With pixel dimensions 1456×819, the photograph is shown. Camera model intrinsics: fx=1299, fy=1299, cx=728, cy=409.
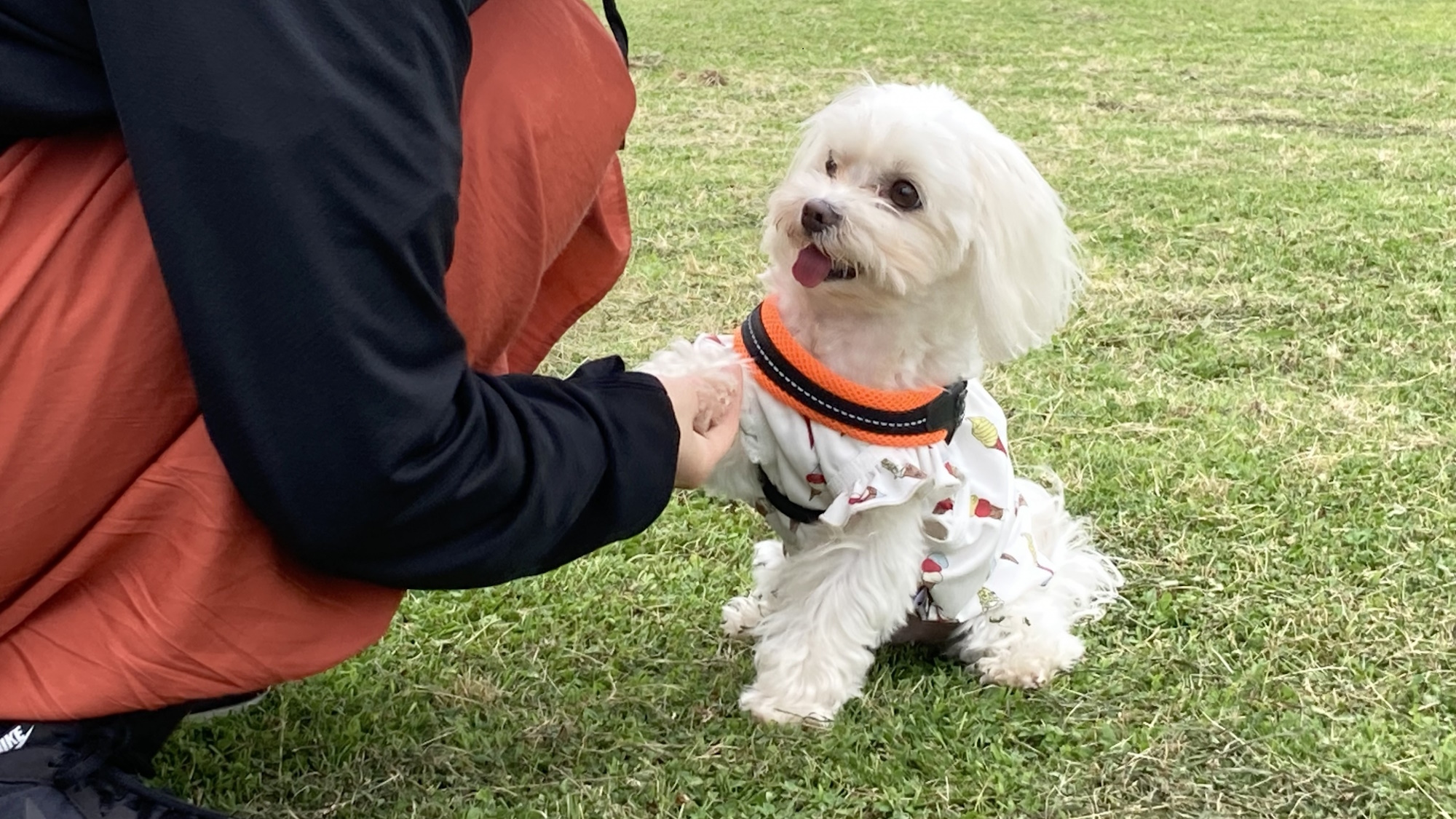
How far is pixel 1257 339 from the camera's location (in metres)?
3.27

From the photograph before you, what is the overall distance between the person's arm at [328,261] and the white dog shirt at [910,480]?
26.4 inches

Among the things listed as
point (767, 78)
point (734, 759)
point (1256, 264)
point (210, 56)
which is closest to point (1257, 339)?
point (1256, 264)

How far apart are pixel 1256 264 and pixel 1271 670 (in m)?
2.24

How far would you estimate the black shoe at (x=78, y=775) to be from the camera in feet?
3.92

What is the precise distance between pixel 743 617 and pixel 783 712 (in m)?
0.29

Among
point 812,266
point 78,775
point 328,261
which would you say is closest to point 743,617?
point 812,266

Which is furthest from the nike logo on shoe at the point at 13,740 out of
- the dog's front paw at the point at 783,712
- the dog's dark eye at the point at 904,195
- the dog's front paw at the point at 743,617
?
the dog's dark eye at the point at 904,195

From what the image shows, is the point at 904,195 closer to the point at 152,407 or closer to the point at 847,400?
the point at 847,400

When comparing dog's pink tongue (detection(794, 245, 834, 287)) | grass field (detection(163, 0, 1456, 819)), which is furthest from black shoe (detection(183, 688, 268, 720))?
dog's pink tongue (detection(794, 245, 834, 287))

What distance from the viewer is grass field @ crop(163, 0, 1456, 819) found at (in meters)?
1.65

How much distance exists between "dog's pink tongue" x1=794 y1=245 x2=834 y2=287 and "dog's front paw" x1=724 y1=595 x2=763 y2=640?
0.54 meters

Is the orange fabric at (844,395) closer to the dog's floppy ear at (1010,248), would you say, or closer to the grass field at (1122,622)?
the dog's floppy ear at (1010,248)

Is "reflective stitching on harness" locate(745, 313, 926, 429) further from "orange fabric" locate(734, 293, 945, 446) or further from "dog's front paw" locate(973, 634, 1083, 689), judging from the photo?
"dog's front paw" locate(973, 634, 1083, 689)

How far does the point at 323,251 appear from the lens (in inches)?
38.9
